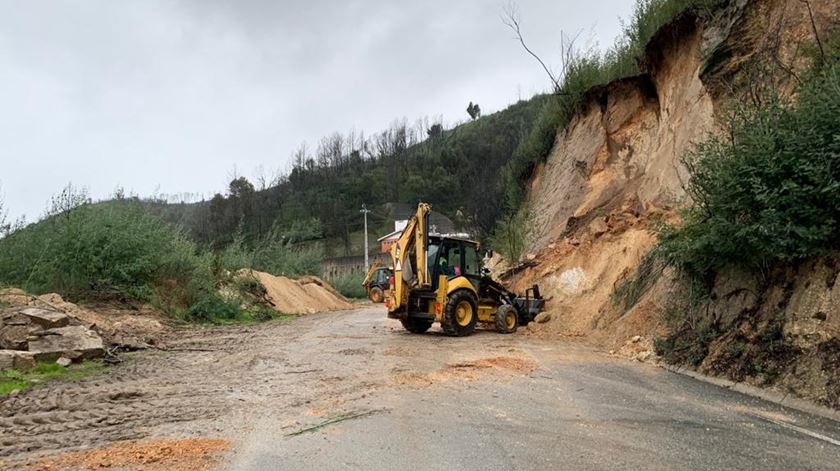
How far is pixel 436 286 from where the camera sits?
14.3 metres

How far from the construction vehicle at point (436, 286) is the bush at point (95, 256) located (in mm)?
8142

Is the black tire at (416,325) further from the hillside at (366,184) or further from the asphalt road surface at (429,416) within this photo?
the hillside at (366,184)

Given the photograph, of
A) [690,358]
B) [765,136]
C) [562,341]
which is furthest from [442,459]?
[562,341]

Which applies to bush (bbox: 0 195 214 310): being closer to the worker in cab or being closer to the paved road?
the worker in cab

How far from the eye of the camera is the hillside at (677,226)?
7.25m

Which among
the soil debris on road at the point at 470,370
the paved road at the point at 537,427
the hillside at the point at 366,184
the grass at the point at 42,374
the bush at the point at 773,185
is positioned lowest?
the paved road at the point at 537,427

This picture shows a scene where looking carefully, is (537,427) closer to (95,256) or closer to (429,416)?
(429,416)

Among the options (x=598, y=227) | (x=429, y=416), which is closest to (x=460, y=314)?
(x=598, y=227)

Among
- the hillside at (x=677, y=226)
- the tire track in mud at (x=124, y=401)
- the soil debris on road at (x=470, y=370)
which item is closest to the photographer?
the tire track in mud at (x=124, y=401)

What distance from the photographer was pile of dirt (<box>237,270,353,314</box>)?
25.0 meters

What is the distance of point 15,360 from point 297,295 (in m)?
20.0

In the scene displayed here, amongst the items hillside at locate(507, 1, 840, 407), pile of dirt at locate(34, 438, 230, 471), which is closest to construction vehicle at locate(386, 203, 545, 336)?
hillside at locate(507, 1, 840, 407)

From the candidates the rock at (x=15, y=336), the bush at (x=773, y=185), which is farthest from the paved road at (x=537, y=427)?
the rock at (x=15, y=336)

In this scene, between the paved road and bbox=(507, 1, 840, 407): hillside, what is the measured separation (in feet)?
3.29
